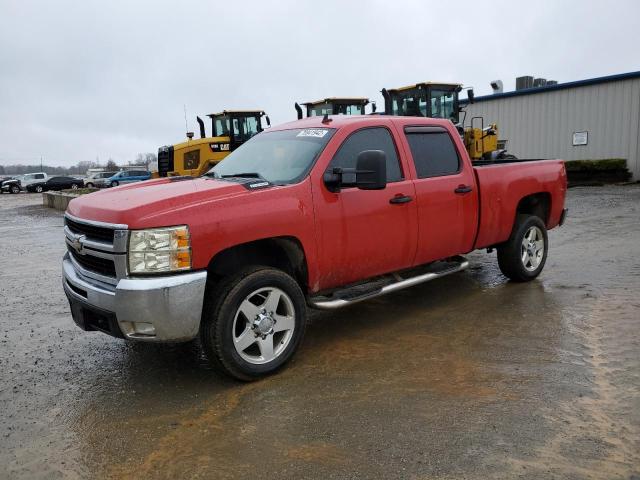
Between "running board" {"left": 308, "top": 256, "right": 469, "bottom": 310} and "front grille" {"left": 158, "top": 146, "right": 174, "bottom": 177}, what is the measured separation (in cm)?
1354

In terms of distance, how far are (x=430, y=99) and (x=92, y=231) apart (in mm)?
13960

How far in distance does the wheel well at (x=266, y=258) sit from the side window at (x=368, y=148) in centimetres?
80

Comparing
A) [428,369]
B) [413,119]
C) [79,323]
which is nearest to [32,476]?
[79,323]

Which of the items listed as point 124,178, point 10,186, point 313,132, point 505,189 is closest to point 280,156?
point 313,132

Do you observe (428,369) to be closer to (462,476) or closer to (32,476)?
(462,476)

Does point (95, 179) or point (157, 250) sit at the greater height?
point (95, 179)

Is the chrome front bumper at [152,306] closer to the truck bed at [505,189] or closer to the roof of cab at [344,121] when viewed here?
the roof of cab at [344,121]

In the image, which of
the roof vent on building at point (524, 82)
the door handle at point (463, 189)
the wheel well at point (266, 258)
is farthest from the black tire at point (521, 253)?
the roof vent on building at point (524, 82)

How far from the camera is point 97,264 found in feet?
13.1

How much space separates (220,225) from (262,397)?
1232mm

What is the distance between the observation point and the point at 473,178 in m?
5.71

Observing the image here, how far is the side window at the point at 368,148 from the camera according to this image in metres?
4.77

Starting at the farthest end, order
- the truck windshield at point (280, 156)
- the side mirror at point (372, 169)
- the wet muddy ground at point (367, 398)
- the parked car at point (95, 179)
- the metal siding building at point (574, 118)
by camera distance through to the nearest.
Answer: the parked car at point (95, 179)
the metal siding building at point (574, 118)
the truck windshield at point (280, 156)
the side mirror at point (372, 169)
the wet muddy ground at point (367, 398)

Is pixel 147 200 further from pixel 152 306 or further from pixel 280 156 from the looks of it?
pixel 280 156
